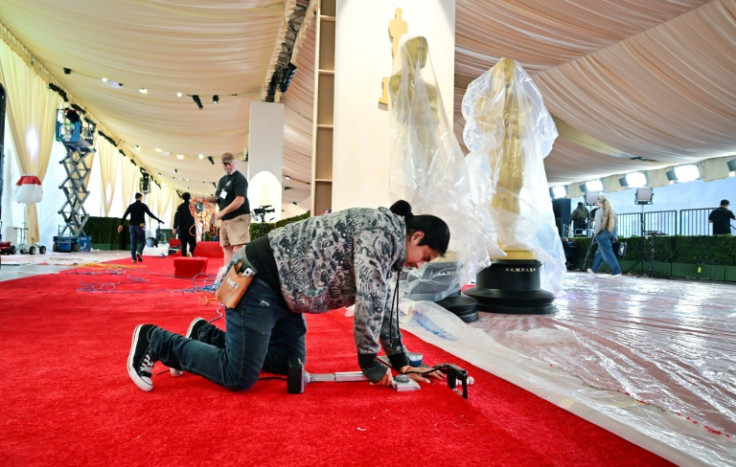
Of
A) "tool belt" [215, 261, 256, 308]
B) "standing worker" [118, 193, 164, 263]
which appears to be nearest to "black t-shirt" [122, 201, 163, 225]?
"standing worker" [118, 193, 164, 263]

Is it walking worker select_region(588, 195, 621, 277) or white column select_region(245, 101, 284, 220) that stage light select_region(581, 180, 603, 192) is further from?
white column select_region(245, 101, 284, 220)

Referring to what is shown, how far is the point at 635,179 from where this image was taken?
1188 cm

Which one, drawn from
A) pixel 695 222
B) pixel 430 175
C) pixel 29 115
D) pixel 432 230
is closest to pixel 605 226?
pixel 695 222

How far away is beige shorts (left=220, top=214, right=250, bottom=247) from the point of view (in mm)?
4328

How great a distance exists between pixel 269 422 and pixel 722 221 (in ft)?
28.7

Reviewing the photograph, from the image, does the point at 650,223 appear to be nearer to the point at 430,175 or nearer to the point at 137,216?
the point at 430,175

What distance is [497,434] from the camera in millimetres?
1221

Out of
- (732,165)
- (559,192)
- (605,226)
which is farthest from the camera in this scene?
(559,192)

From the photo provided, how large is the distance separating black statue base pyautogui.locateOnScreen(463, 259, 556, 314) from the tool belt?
223cm

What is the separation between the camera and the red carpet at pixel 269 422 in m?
1.08

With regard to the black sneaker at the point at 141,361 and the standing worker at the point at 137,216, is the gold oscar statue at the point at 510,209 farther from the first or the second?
the standing worker at the point at 137,216

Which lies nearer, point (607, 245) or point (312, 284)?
point (312, 284)

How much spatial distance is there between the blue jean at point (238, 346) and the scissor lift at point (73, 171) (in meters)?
11.8

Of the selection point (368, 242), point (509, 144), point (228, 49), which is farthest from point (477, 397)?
point (228, 49)
